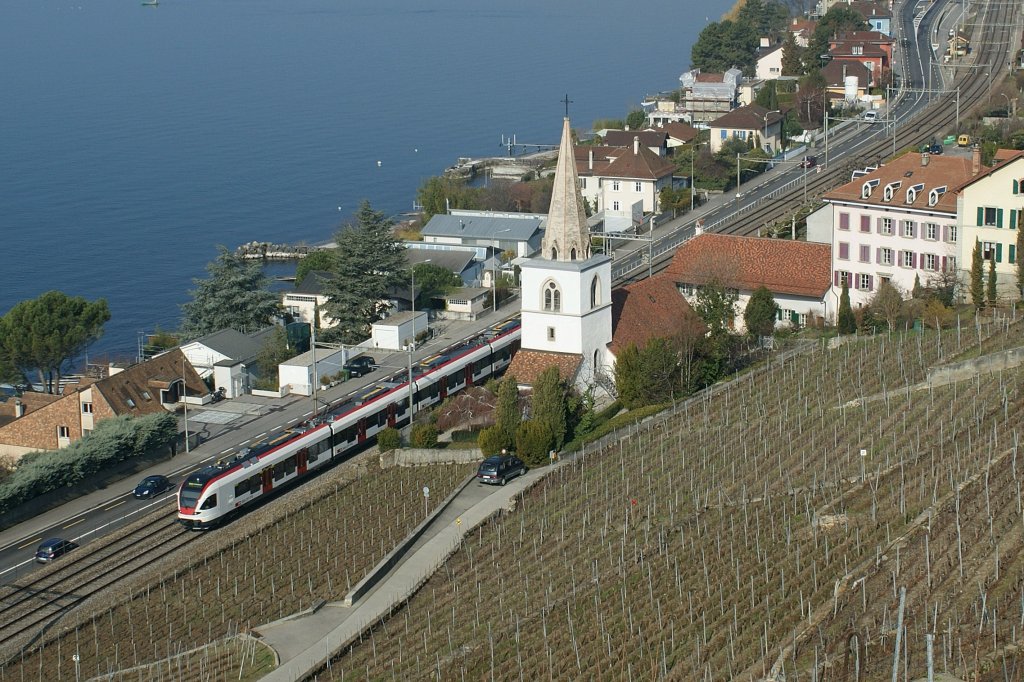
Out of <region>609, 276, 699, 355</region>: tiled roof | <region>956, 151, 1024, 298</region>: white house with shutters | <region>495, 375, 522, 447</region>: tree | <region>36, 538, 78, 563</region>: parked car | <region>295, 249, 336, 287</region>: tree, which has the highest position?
<region>956, 151, 1024, 298</region>: white house with shutters

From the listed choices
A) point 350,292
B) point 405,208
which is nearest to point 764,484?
point 350,292

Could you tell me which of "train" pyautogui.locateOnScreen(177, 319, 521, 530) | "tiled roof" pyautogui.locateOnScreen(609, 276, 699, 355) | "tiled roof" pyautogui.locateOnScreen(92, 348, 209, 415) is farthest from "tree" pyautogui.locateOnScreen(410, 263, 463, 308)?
"tiled roof" pyautogui.locateOnScreen(609, 276, 699, 355)

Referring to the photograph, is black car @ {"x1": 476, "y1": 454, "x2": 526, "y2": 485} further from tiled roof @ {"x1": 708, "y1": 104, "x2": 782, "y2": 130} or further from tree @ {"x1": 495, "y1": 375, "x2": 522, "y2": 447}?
tiled roof @ {"x1": 708, "y1": 104, "x2": 782, "y2": 130}

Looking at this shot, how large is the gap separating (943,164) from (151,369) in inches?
1461

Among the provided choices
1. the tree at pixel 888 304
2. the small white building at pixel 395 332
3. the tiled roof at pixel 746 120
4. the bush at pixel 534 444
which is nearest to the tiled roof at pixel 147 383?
the small white building at pixel 395 332

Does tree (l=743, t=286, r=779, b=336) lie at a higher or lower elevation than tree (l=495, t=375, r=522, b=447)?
A: higher

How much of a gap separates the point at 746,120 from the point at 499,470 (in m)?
69.9

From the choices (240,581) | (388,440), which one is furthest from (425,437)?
(240,581)

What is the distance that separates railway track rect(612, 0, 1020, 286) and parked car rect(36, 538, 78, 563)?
3865 centimetres

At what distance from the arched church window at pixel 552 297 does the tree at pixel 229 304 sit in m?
21.7

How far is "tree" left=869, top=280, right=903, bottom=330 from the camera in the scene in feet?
207

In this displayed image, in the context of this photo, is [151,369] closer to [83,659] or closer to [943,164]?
[83,659]

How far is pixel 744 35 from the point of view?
15150 centimetres

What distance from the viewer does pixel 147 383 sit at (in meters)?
65.1
